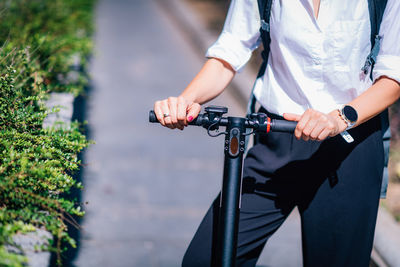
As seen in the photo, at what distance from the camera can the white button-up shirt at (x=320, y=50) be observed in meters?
1.70

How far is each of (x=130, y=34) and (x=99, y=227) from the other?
5739 mm

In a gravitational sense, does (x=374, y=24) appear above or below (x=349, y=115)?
above

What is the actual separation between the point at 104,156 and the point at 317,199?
308 cm

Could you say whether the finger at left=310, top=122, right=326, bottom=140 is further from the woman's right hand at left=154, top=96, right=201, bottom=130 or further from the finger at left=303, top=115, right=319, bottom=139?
the woman's right hand at left=154, top=96, right=201, bottom=130

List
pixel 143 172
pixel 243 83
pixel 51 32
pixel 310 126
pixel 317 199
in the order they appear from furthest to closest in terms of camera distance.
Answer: pixel 243 83 < pixel 51 32 < pixel 143 172 < pixel 317 199 < pixel 310 126

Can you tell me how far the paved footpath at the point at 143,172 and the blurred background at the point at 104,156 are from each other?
1cm

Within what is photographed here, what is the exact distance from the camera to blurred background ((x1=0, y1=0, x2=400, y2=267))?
6.16 feet

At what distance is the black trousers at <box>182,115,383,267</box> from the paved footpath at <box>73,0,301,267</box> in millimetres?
1419

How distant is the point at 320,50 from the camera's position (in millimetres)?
1740

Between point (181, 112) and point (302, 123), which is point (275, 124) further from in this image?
point (181, 112)

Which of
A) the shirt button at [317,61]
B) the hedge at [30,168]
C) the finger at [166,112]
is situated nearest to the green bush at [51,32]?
the hedge at [30,168]

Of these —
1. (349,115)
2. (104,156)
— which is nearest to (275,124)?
(349,115)

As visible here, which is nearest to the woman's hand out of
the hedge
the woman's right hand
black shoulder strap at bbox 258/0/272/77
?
the woman's right hand

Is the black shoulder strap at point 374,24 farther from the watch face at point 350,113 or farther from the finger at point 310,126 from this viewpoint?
the finger at point 310,126
